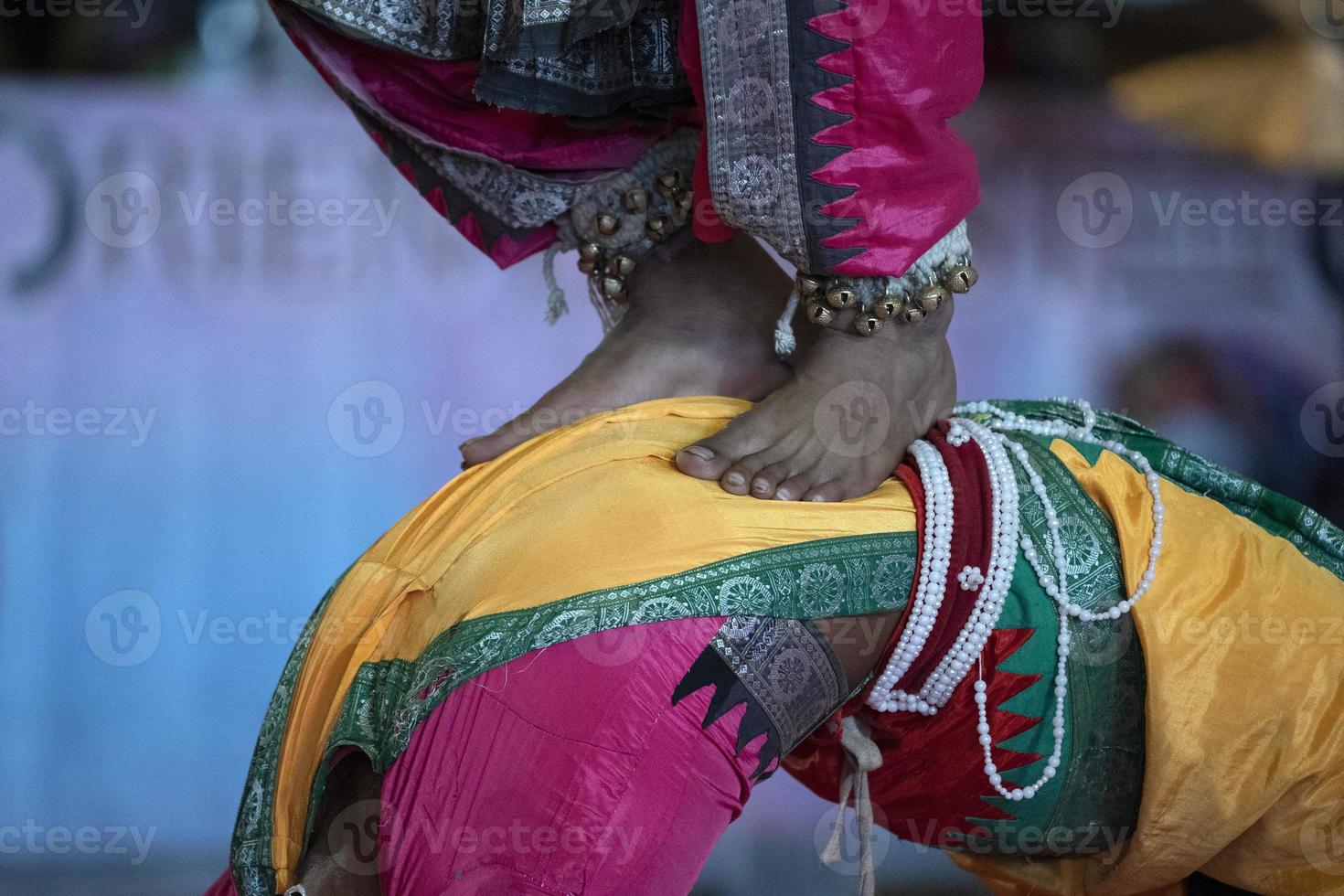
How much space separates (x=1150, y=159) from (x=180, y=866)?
2262 millimetres

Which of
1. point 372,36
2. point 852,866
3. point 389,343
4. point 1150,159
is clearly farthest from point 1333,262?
point 372,36

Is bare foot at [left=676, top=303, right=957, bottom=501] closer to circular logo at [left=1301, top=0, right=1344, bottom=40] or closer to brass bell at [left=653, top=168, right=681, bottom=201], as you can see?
brass bell at [left=653, top=168, right=681, bottom=201]

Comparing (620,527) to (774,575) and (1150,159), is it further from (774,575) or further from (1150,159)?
(1150,159)

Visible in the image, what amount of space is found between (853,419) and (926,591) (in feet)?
0.42

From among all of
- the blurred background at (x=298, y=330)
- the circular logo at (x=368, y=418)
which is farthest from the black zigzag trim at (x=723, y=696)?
the circular logo at (x=368, y=418)

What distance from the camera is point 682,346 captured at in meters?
0.95

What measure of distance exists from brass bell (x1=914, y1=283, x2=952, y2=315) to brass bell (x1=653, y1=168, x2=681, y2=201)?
21cm

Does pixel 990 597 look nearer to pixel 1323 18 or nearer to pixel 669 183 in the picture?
pixel 669 183

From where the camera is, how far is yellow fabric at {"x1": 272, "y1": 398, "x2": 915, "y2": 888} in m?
0.73

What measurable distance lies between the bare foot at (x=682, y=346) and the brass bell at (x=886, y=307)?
0.42 feet

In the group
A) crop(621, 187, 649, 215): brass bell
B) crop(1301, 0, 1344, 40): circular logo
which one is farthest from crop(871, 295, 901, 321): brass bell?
crop(1301, 0, 1344, 40): circular logo

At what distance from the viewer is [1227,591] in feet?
2.70

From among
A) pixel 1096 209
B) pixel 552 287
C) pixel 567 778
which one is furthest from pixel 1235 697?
pixel 1096 209

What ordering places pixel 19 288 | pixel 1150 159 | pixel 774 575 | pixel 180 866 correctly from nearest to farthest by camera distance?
pixel 774 575 → pixel 180 866 → pixel 19 288 → pixel 1150 159
